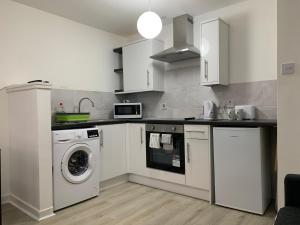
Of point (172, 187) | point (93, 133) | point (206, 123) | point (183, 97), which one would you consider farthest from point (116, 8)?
point (172, 187)

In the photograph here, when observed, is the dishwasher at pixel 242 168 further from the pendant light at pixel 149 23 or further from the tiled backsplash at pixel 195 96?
the pendant light at pixel 149 23

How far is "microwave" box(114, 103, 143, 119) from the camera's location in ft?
12.0

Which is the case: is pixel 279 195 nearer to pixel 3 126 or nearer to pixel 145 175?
pixel 145 175

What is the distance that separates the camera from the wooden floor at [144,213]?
2189 mm

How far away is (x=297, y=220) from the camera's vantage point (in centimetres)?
120

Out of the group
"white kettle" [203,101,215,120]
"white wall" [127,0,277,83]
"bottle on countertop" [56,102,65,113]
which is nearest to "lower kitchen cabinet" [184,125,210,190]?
"white kettle" [203,101,215,120]

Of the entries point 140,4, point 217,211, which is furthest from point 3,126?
point 217,211

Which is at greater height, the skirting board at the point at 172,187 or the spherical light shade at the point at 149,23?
the spherical light shade at the point at 149,23

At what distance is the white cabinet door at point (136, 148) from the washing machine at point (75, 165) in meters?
0.61

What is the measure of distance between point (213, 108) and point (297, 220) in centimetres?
200

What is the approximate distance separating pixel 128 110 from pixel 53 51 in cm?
141

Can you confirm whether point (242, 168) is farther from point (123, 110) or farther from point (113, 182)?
point (123, 110)

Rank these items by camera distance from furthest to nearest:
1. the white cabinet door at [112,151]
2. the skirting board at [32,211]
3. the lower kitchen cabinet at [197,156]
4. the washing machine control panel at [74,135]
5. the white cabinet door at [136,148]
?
the white cabinet door at [136,148] → the white cabinet door at [112,151] → the lower kitchen cabinet at [197,156] → the washing machine control panel at [74,135] → the skirting board at [32,211]

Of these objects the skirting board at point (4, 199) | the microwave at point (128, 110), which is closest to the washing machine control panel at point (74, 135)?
the microwave at point (128, 110)
